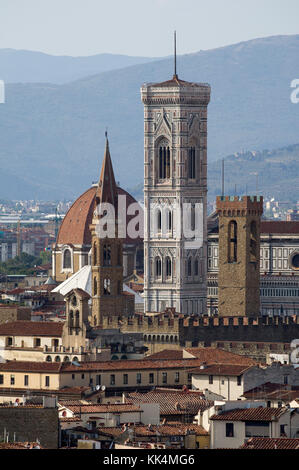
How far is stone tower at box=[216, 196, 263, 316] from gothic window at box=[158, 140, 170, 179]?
13672 millimetres

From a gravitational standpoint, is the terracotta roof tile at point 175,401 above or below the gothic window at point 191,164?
below

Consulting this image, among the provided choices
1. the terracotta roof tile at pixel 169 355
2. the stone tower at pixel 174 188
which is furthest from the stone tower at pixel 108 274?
the stone tower at pixel 174 188

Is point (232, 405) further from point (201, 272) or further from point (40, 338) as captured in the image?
point (201, 272)

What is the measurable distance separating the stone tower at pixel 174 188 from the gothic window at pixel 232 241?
1194 cm

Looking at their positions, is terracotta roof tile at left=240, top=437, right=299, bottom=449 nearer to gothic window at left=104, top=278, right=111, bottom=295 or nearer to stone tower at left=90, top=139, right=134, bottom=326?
stone tower at left=90, top=139, right=134, bottom=326

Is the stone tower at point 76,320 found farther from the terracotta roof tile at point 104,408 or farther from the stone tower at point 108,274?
the terracotta roof tile at point 104,408

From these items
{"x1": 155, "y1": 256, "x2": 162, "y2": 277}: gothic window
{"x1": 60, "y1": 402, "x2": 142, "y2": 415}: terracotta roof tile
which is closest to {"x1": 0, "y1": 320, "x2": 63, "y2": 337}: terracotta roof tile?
{"x1": 60, "y1": 402, "x2": 142, "y2": 415}: terracotta roof tile

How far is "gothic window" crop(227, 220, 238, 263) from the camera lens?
382ft

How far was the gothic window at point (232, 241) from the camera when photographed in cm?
11656

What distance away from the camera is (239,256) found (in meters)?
116

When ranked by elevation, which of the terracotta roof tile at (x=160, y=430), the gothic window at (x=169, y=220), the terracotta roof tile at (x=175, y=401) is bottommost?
the terracotta roof tile at (x=175, y=401)

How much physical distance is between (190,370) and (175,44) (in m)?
62.7
